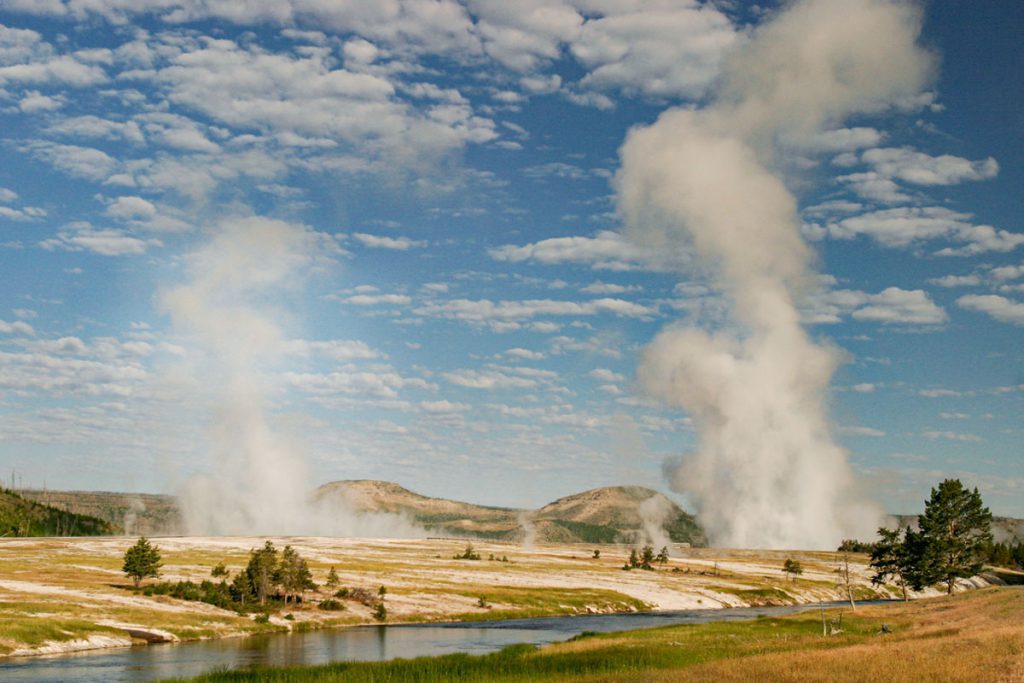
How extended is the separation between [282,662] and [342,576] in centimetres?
6853

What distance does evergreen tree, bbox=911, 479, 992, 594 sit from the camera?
14212 cm

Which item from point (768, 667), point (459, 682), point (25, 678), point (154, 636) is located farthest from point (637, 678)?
point (154, 636)

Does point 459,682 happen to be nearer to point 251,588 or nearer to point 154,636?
point 154,636

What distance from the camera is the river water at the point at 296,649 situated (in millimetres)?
62500

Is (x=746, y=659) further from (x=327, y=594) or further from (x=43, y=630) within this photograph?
(x=327, y=594)

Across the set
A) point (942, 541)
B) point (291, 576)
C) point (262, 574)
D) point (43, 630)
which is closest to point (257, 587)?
point (262, 574)

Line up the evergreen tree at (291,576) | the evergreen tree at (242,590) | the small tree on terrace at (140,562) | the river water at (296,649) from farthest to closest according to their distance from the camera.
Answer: the small tree on terrace at (140,562)
the evergreen tree at (291,576)
the evergreen tree at (242,590)
the river water at (296,649)

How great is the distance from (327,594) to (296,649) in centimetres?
3794

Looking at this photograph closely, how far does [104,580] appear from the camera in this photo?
115 m

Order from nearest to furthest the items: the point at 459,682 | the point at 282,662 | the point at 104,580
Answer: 1. the point at 459,682
2. the point at 282,662
3. the point at 104,580

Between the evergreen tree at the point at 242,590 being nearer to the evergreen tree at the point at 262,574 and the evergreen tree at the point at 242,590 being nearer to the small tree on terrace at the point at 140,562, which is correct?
the evergreen tree at the point at 262,574

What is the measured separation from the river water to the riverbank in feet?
15.7

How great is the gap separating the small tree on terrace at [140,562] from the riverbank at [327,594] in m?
2.49

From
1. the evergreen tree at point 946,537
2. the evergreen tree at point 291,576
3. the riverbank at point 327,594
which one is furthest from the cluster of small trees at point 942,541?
the evergreen tree at point 291,576
